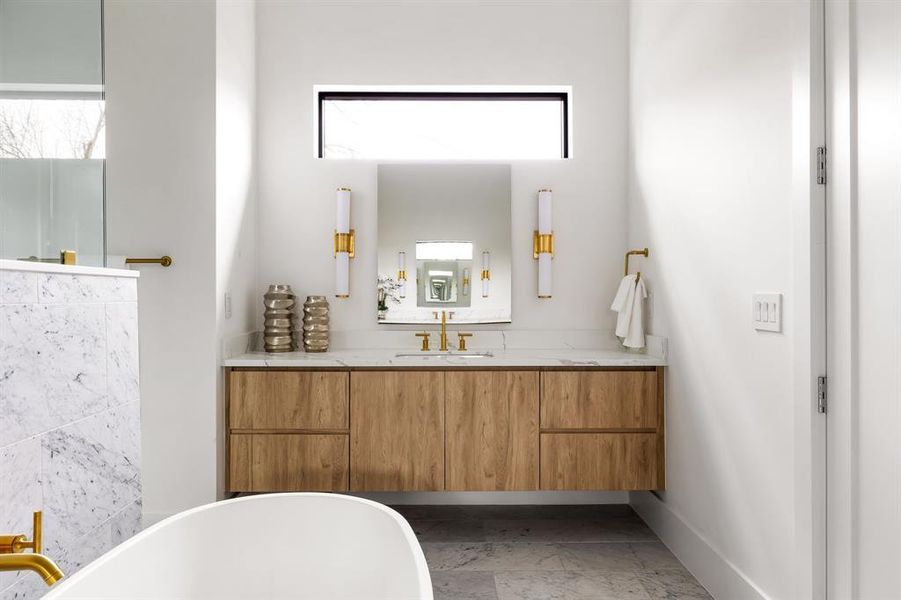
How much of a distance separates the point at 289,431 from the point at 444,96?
196 cm

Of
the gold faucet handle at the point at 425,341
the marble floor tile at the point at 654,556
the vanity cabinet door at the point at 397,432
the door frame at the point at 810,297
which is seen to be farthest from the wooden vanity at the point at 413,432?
the door frame at the point at 810,297

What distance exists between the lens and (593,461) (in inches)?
107

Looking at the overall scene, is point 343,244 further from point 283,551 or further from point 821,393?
point 821,393

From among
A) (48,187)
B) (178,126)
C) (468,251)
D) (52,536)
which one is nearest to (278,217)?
(178,126)

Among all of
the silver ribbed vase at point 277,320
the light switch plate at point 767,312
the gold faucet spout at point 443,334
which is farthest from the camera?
the gold faucet spout at point 443,334

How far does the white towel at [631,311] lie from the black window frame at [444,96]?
83 cm

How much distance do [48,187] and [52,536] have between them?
818 millimetres

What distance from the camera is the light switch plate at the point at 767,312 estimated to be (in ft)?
5.99

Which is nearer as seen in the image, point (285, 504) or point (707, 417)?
point (285, 504)

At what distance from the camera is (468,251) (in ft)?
10.6

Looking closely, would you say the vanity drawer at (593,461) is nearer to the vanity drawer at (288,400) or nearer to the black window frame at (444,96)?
the vanity drawer at (288,400)

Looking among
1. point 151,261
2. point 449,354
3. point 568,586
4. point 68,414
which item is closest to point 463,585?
point 568,586

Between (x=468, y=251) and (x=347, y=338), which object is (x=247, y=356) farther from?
(x=468, y=251)

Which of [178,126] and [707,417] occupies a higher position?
[178,126]
